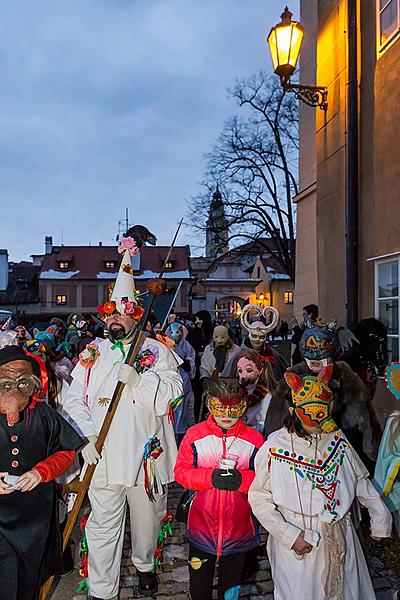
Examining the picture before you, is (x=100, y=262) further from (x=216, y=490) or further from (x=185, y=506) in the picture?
(x=216, y=490)

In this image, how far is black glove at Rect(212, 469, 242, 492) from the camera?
3.07 m

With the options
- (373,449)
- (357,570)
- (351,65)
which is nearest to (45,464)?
(357,570)

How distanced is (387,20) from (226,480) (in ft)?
19.7

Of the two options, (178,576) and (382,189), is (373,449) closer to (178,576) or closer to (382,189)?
(178,576)

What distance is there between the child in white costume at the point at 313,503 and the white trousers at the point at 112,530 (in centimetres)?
117

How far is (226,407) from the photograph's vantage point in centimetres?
320

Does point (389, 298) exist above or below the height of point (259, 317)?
above

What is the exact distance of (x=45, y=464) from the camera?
2949mm

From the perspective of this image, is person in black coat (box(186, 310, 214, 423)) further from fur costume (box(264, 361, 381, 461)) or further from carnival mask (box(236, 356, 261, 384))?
fur costume (box(264, 361, 381, 461))

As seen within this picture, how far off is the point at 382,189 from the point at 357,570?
4.89 meters

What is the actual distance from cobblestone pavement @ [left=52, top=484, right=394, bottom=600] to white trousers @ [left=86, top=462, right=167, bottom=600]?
19cm

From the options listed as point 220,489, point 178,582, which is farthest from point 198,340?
point 220,489

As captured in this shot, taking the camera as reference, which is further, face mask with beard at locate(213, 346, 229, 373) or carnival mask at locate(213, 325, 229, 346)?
carnival mask at locate(213, 325, 229, 346)

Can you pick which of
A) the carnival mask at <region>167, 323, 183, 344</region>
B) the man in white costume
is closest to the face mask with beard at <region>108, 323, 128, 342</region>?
the man in white costume
